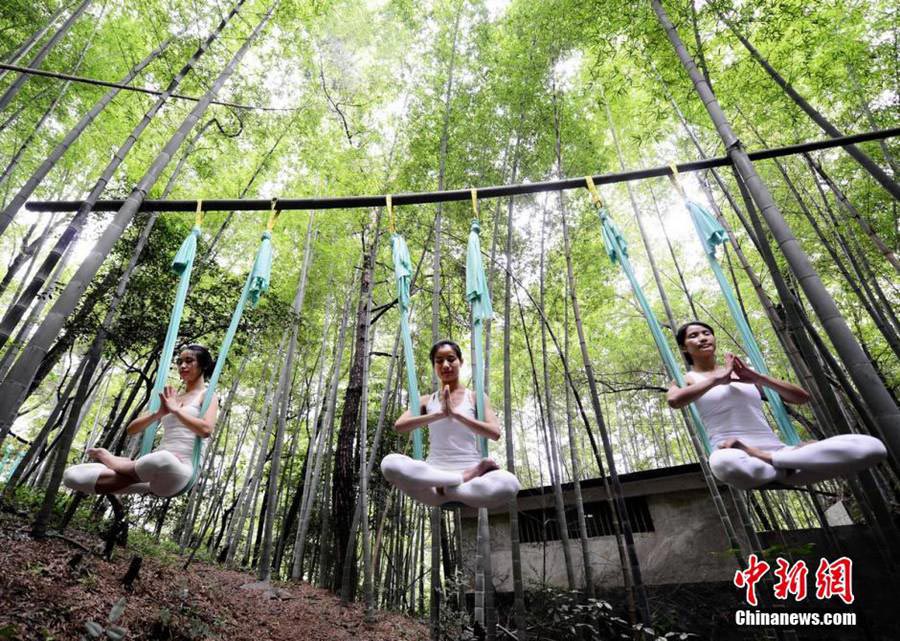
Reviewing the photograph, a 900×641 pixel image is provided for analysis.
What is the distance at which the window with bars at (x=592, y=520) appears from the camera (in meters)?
6.05

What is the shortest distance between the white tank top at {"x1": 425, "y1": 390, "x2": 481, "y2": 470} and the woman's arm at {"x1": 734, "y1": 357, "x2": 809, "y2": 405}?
1.29 metres

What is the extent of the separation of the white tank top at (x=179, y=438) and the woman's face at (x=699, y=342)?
2.58m

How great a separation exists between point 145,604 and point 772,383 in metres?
4.61

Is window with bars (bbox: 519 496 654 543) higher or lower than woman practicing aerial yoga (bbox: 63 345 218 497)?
higher

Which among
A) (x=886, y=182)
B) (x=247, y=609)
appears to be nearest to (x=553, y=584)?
(x=247, y=609)

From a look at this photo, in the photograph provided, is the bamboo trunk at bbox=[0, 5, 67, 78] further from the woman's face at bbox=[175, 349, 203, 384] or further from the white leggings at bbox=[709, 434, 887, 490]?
the white leggings at bbox=[709, 434, 887, 490]

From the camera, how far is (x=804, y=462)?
169 centimetres

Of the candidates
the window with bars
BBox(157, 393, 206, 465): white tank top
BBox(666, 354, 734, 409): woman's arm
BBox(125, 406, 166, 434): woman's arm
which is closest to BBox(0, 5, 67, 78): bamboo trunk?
BBox(125, 406, 166, 434): woman's arm

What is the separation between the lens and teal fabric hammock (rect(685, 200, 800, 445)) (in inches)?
79.4

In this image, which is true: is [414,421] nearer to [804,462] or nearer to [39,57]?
[804,462]

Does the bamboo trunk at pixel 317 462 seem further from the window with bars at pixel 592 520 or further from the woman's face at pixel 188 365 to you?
the woman's face at pixel 188 365

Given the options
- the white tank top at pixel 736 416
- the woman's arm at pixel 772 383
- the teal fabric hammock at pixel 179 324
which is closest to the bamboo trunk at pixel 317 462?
the teal fabric hammock at pixel 179 324

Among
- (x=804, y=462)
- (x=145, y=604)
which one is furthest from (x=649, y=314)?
(x=145, y=604)

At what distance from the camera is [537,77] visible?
507 centimetres
